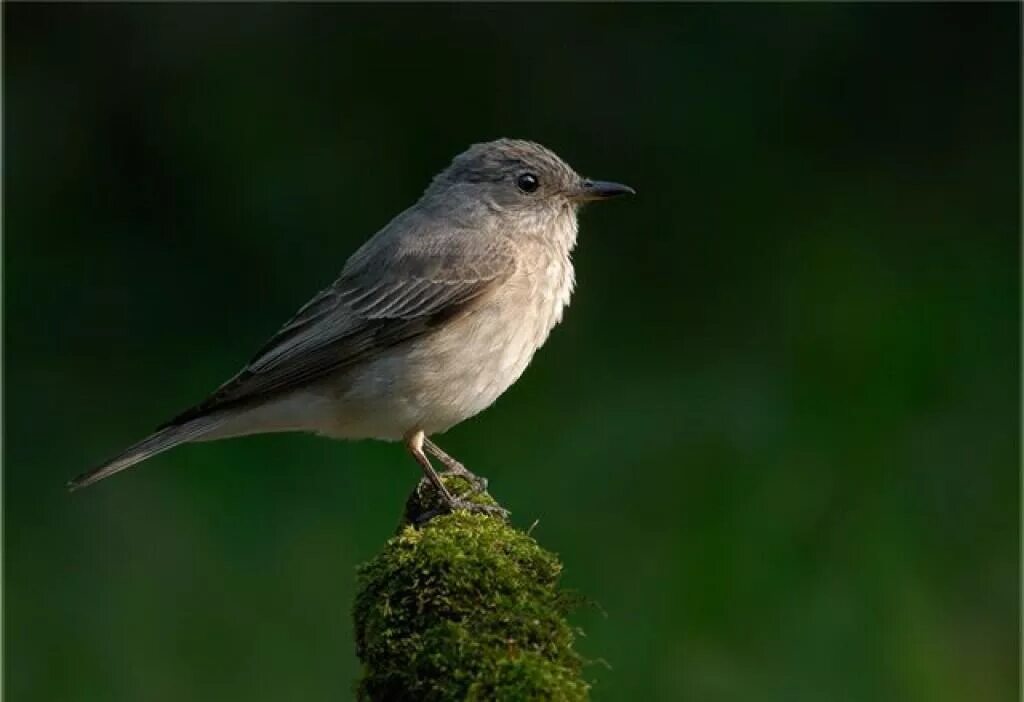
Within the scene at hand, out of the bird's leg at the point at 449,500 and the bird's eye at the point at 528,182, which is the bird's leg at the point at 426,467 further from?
the bird's eye at the point at 528,182

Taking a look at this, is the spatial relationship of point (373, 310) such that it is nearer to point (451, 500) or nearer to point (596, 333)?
point (451, 500)

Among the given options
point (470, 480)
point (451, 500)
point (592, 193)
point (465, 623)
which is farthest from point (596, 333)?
point (465, 623)

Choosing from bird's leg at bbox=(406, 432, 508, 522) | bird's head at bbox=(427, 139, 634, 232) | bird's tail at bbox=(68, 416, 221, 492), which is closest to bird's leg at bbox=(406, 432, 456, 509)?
bird's leg at bbox=(406, 432, 508, 522)

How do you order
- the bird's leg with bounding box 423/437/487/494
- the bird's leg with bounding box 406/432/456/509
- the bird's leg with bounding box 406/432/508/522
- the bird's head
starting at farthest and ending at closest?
the bird's head
the bird's leg with bounding box 423/437/487/494
the bird's leg with bounding box 406/432/456/509
the bird's leg with bounding box 406/432/508/522

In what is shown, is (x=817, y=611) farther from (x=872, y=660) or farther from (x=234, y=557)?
(x=234, y=557)

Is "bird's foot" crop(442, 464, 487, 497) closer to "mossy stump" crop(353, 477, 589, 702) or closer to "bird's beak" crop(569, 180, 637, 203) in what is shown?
"bird's beak" crop(569, 180, 637, 203)
